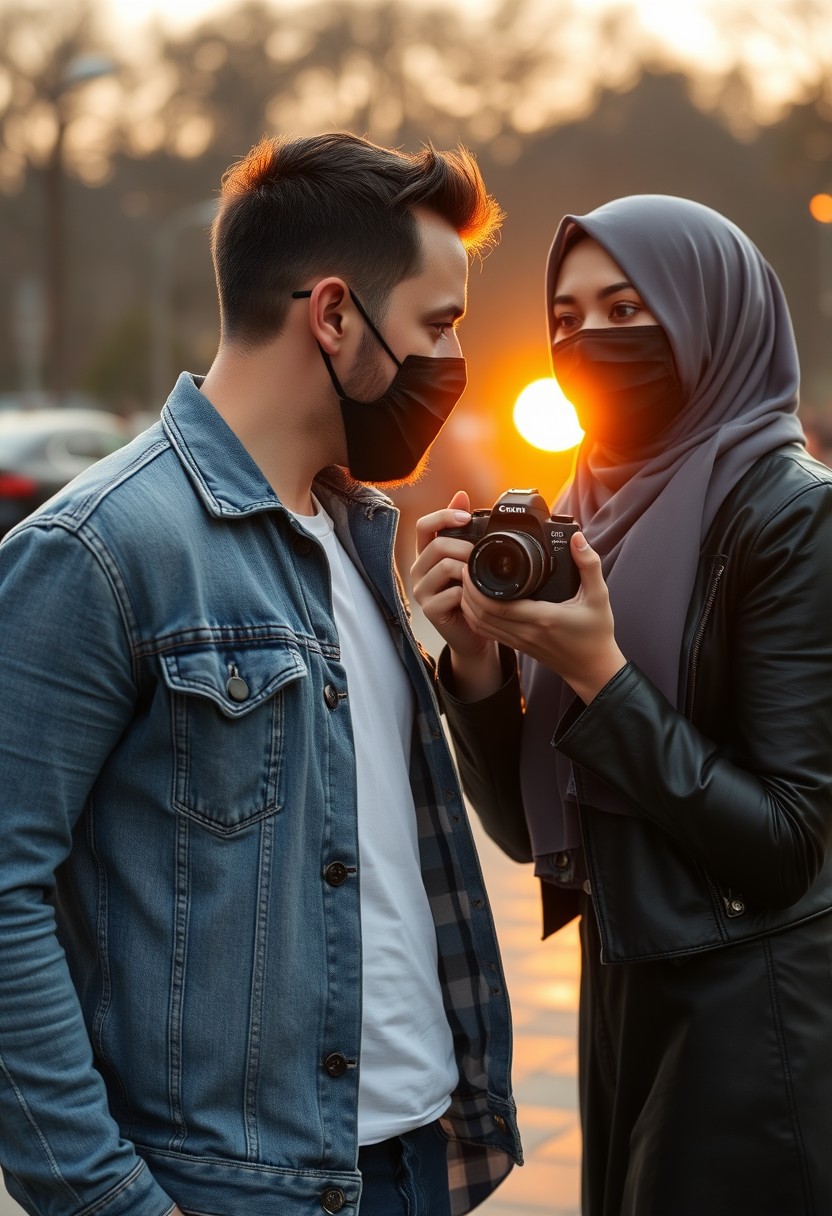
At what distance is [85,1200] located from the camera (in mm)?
1662

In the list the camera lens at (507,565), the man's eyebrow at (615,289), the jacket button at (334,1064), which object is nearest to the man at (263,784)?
the jacket button at (334,1064)

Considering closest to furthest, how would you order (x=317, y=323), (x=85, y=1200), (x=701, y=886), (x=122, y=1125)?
(x=85, y=1200) → (x=122, y=1125) → (x=317, y=323) → (x=701, y=886)

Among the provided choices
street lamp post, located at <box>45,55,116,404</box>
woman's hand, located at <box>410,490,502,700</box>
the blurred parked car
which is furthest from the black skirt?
street lamp post, located at <box>45,55,116,404</box>

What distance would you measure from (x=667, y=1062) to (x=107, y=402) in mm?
39891

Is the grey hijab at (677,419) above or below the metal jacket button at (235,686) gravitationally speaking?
above

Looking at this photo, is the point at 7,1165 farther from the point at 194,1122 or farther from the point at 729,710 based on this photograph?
the point at 729,710

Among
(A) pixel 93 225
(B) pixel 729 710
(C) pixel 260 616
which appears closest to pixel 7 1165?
(C) pixel 260 616

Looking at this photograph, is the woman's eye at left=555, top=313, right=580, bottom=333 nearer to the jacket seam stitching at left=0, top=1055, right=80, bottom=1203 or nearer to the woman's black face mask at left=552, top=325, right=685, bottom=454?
the woman's black face mask at left=552, top=325, right=685, bottom=454

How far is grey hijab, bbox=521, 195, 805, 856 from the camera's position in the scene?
7.79 feet

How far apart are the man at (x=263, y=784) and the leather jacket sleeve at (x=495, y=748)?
0.33 meters

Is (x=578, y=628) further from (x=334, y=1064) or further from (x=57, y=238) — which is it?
(x=57, y=238)

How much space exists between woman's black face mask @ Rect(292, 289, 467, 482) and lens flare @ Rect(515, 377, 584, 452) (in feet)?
3.64

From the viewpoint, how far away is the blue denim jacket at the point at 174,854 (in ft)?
5.45

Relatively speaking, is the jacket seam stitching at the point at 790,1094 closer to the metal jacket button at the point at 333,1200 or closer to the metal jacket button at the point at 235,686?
the metal jacket button at the point at 333,1200
